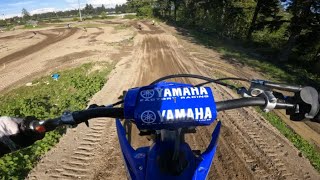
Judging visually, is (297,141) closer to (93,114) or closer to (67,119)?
(93,114)

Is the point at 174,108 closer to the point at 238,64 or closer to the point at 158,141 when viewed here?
the point at 158,141

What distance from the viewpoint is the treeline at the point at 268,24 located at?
17281 mm

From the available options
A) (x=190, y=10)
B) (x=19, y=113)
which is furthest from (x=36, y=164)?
A: (x=190, y=10)

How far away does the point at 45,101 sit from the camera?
10.3 meters

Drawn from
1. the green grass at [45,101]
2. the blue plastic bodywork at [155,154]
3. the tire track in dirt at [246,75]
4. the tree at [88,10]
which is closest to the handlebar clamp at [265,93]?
the blue plastic bodywork at [155,154]

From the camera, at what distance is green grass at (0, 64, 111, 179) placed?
5.74 metres

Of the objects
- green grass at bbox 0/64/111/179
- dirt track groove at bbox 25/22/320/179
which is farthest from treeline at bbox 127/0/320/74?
green grass at bbox 0/64/111/179

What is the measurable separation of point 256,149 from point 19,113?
769 cm

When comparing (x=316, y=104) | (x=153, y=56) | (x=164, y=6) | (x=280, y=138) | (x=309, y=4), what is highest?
(x=164, y=6)

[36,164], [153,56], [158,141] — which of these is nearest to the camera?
[158,141]

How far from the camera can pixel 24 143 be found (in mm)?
1845

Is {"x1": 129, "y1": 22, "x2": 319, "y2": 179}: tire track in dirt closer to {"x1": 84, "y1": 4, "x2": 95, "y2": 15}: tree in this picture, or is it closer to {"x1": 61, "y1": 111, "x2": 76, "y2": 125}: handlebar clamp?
{"x1": 61, "y1": 111, "x2": 76, "y2": 125}: handlebar clamp

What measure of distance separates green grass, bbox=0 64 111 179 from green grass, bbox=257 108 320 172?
5881 millimetres

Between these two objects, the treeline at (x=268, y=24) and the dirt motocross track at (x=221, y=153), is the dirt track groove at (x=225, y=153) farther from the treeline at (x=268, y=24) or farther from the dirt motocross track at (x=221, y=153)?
the treeline at (x=268, y=24)
